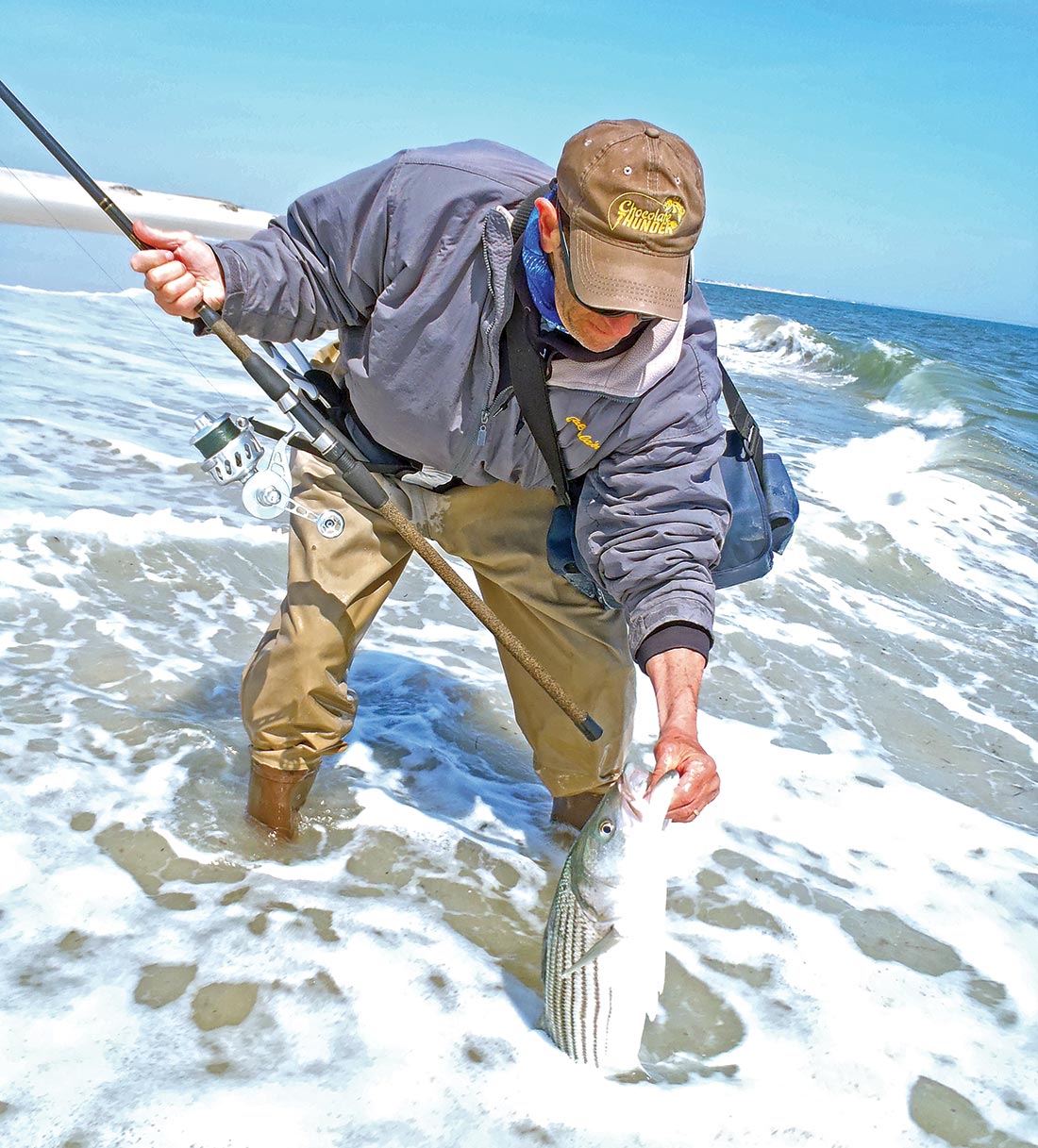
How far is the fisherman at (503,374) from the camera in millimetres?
2580

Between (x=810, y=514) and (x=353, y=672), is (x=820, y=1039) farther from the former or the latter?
(x=810, y=514)

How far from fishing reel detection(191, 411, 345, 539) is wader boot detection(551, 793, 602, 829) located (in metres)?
1.49

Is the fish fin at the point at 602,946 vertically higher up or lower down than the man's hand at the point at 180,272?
lower down

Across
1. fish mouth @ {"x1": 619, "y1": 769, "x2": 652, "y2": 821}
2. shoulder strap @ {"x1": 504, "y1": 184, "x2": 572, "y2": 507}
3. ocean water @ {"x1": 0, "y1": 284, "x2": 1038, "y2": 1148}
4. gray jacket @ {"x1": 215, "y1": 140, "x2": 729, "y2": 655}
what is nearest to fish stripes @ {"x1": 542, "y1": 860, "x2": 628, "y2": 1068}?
ocean water @ {"x1": 0, "y1": 284, "x2": 1038, "y2": 1148}

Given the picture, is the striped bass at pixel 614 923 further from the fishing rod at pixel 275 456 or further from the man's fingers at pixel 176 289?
the man's fingers at pixel 176 289

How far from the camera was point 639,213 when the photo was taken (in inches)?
99.4

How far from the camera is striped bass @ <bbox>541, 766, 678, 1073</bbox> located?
249 centimetres

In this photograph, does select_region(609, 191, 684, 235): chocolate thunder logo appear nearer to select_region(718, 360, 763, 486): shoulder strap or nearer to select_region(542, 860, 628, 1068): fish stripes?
select_region(718, 360, 763, 486): shoulder strap

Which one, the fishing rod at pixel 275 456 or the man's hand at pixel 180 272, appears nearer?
the man's hand at pixel 180 272

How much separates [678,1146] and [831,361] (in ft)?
83.2

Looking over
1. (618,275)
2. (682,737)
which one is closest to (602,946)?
(682,737)

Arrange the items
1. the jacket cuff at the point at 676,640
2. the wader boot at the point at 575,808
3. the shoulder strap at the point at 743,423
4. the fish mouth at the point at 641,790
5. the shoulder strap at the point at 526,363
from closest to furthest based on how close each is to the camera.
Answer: the fish mouth at the point at 641,790
the jacket cuff at the point at 676,640
the shoulder strap at the point at 526,363
the shoulder strap at the point at 743,423
the wader boot at the point at 575,808

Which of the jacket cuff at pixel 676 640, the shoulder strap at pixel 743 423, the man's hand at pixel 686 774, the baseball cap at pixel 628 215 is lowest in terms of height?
the man's hand at pixel 686 774

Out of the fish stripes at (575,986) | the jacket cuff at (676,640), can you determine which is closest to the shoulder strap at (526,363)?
the jacket cuff at (676,640)
